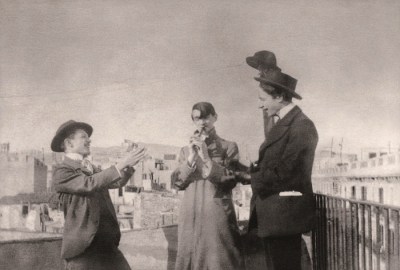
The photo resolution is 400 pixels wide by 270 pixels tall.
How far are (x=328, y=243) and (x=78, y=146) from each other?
1236mm

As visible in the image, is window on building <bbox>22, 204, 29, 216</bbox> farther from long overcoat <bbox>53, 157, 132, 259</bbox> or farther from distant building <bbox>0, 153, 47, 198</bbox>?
long overcoat <bbox>53, 157, 132, 259</bbox>

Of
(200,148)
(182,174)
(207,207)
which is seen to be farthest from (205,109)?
(207,207)

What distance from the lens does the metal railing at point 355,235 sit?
176 centimetres

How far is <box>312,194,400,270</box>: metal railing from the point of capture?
1.76 meters

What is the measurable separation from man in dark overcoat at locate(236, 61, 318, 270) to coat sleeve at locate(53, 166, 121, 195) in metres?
0.68

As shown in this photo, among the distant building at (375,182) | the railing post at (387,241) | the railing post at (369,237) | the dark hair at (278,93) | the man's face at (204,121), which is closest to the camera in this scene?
the railing post at (387,241)

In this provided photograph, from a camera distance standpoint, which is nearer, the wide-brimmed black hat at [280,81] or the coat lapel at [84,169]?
the wide-brimmed black hat at [280,81]

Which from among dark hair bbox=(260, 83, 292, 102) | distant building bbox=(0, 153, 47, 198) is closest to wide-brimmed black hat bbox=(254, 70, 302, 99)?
dark hair bbox=(260, 83, 292, 102)

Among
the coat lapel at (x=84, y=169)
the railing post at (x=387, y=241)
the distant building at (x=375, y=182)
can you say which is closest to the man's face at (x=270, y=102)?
the railing post at (x=387, y=241)

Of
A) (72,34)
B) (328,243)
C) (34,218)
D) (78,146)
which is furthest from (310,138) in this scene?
(34,218)

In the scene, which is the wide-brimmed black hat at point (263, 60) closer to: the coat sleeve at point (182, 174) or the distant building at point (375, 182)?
the coat sleeve at point (182, 174)

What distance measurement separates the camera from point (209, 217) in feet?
8.19

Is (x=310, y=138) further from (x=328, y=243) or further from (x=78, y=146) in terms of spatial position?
(x=78, y=146)

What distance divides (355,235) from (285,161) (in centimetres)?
42
